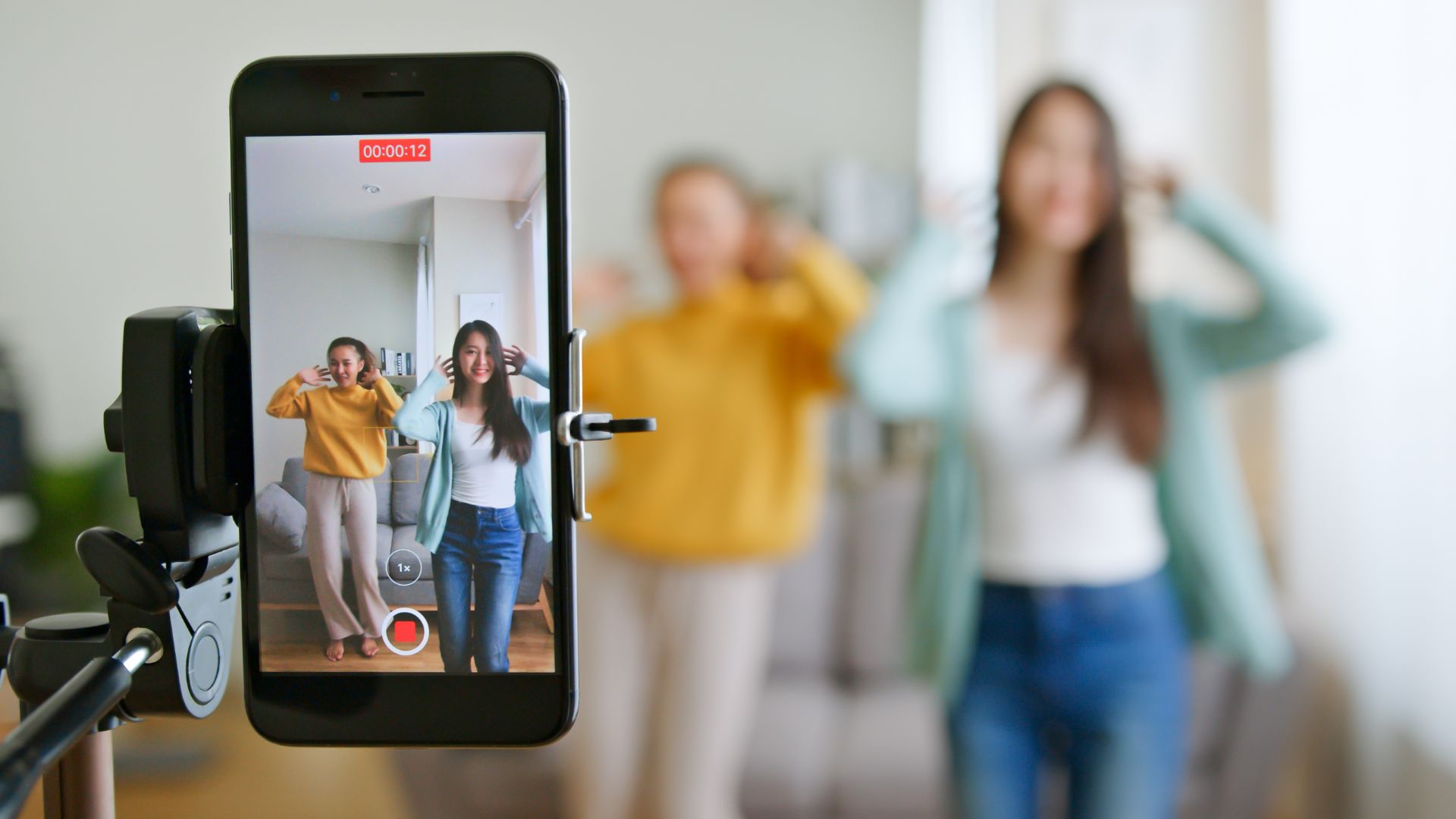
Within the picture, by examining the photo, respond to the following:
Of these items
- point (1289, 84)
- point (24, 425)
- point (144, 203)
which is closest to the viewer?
point (144, 203)

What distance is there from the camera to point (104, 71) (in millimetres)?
600

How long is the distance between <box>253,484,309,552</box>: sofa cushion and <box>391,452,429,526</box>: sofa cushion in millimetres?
24

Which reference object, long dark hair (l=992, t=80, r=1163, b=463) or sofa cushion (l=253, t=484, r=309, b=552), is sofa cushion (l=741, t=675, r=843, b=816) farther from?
sofa cushion (l=253, t=484, r=309, b=552)

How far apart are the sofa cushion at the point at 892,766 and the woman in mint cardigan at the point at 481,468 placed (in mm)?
927

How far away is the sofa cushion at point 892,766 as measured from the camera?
44.8 inches

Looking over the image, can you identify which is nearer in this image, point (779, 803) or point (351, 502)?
point (351, 502)

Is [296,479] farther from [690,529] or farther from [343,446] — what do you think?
[690,529]

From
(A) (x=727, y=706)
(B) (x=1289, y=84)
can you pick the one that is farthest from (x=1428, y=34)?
(A) (x=727, y=706)

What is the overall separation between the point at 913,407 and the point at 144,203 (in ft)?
2.17

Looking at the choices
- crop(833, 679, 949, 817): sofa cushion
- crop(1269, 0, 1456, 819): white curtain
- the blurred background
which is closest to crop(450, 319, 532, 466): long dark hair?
the blurred background

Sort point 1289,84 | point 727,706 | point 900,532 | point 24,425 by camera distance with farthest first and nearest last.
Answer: point 900,532 → point 1289,84 → point 727,706 → point 24,425

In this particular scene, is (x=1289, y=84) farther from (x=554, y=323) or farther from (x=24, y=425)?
(x=24, y=425)

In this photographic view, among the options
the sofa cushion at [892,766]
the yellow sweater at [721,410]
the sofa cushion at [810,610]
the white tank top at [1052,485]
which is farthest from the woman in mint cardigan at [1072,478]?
the sofa cushion at [810,610]

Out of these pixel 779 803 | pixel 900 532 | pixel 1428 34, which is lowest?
pixel 779 803
